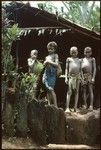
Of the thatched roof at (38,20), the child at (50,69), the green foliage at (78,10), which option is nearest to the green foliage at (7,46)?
the child at (50,69)

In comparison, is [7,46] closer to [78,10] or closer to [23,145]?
[23,145]

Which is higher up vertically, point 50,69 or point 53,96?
point 50,69

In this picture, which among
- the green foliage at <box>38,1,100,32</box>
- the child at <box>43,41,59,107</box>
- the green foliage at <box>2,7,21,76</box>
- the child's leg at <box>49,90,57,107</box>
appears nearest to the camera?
the green foliage at <box>2,7,21,76</box>

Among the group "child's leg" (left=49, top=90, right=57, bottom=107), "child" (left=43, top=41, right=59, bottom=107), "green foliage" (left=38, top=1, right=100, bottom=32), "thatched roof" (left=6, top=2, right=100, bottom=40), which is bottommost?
"child's leg" (left=49, top=90, right=57, bottom=107)

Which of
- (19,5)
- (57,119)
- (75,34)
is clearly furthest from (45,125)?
(19,5)

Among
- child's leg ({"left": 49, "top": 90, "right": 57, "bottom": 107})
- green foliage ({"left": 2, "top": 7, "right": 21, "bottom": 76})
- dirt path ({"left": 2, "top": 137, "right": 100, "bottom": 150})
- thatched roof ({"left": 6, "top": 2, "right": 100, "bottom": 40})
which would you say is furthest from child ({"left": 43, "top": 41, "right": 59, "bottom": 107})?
thatched roof ({"left": 6, "top": 2, "right": 100, "bottom": 40})

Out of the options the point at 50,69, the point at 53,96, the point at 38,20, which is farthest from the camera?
the point at 38,20

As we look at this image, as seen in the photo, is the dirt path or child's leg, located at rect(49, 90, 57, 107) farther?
child's leg, located at rect(49, 90, 57, 107)

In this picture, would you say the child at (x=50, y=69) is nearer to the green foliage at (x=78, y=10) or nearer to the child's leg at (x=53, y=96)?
the child's leg at (x=53, y=96)

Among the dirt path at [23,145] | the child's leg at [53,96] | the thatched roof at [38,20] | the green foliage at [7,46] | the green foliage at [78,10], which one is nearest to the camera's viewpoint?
the dirt path at [23,145]

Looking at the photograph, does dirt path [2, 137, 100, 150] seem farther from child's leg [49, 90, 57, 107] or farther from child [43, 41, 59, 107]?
child [43, 41, 59, 107]

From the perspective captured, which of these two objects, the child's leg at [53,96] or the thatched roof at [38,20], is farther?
the thatched roof at [38,20]

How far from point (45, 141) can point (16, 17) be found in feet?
16.6

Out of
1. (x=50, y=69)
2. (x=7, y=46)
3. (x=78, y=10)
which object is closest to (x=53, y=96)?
(x=50, y=69)
